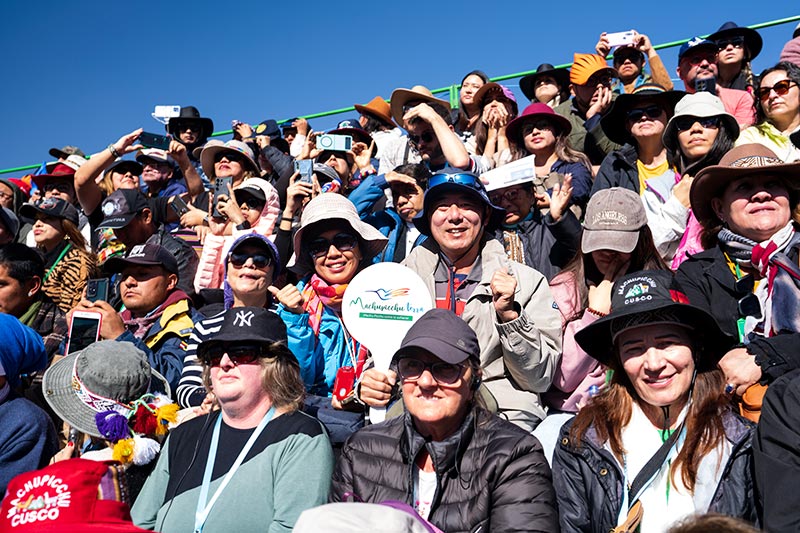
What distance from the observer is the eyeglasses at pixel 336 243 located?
5.15m

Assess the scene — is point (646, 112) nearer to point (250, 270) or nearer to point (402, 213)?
point (402, 213)

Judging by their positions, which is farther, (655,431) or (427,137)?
(427,137)

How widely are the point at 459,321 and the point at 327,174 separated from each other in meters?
3.83

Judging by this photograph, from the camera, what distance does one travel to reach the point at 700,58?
7660 mm

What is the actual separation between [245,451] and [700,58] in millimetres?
6194

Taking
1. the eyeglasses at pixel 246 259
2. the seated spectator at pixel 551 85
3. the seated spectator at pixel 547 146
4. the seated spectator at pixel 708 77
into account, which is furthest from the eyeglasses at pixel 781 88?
the eyeglasses at pixel 246 259

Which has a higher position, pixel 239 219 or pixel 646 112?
pixel 646 112

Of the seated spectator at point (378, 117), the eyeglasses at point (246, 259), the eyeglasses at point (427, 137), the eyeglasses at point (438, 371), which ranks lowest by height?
the eyeglasses at point (438, 371)

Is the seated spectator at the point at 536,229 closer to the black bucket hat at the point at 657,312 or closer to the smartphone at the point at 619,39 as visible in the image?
the black bucket hat at the point at 657,312

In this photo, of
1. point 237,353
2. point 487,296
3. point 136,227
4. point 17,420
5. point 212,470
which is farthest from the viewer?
point 136,227

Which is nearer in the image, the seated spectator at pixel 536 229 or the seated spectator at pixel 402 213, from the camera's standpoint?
the seated spectator at pixel 536 229

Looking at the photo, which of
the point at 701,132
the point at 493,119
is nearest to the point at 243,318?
the point at 701,132

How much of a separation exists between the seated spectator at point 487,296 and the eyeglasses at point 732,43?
3978mm

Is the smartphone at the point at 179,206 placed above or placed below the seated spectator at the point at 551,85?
below
